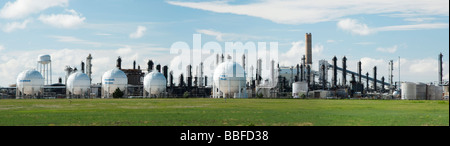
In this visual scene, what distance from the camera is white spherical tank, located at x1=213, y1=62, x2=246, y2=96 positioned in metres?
122

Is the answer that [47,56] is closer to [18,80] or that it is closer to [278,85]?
[18,80]

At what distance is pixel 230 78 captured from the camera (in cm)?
12188

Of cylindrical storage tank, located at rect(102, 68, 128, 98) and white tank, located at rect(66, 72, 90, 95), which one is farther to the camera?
white tank, located at rect(66, 72, 90, 95)

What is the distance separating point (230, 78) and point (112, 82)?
33.5 m

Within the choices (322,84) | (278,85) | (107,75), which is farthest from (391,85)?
(107,75)

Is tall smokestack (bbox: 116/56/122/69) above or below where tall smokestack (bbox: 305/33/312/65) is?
below

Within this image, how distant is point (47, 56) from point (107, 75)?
794 inches

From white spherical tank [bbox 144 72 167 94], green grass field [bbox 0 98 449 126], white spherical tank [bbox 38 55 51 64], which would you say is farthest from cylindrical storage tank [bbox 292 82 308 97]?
green grass field [bbox 0 98 449 126]

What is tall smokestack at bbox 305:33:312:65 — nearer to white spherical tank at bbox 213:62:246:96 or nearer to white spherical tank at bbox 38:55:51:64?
white spherical tank at bbox 213:62:246:96

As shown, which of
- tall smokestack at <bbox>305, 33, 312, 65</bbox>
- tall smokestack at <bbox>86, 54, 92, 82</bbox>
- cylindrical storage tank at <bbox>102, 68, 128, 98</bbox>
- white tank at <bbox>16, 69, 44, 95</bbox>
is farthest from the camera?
tall smokestack at <bbox>305, 33, 312, 65</bbox>

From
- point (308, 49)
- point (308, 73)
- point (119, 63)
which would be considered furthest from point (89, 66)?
point (308, 49)

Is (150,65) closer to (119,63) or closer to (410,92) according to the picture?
(119,63)
